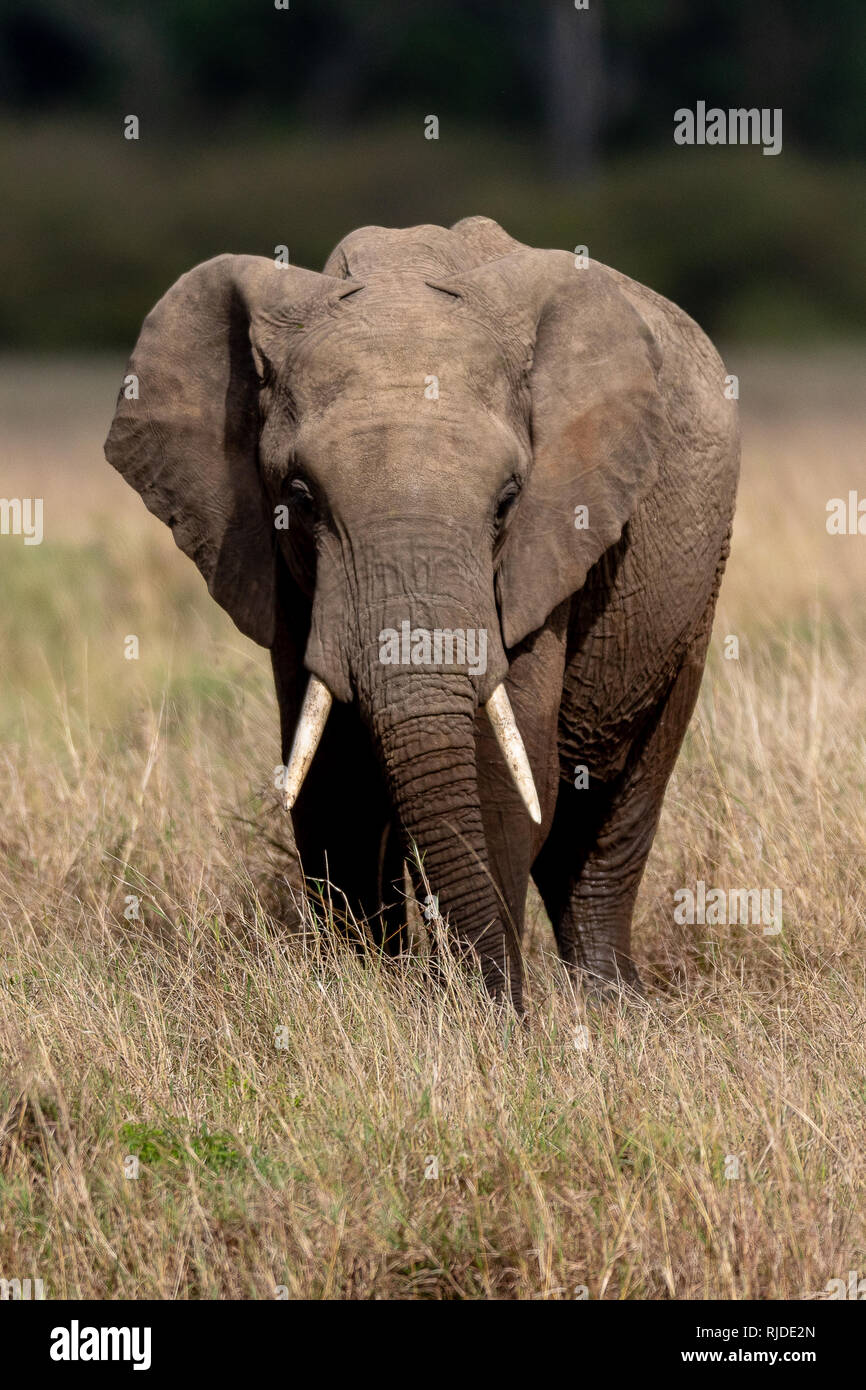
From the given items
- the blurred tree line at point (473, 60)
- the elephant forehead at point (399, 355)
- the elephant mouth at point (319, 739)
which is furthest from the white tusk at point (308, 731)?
the blurred tree line at point (473, 60)

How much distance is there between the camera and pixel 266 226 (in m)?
22.8

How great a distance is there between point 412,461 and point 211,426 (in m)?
0.87

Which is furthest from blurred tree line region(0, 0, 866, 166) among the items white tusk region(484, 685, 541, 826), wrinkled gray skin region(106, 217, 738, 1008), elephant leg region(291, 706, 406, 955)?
white tusk region(484, 685, 541, 826)

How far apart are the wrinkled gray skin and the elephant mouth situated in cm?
7

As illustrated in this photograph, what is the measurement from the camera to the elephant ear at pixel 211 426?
16.8 ft

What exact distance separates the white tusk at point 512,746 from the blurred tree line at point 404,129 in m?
15.6

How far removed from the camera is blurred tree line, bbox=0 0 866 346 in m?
20.6

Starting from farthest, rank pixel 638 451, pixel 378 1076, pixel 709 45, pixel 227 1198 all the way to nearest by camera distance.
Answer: pixel 709 45 < pixel 638 451 < pixel 378 1076 < pixel 227 1198

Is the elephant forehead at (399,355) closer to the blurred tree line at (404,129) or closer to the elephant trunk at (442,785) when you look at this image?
the elephant trunk at (442,785)

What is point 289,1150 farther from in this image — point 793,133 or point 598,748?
point 793,133

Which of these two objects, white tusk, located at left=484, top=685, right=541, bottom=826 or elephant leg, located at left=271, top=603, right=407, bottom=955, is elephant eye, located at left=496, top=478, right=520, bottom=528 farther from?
elephant leg, located at left=271, top=603, right=407, bottom=955

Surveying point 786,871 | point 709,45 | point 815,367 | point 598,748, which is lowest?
point 786,871

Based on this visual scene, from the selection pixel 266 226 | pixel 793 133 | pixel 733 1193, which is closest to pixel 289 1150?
pixel 733 1193

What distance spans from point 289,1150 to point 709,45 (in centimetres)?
2274
